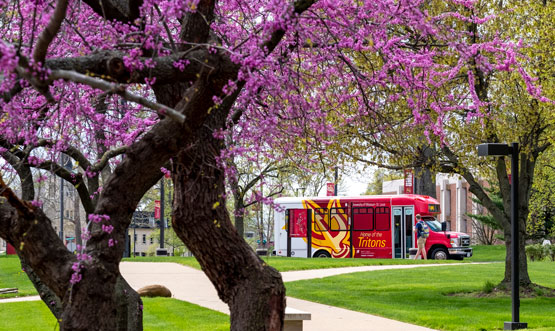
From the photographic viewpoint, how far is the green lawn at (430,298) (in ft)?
42.9

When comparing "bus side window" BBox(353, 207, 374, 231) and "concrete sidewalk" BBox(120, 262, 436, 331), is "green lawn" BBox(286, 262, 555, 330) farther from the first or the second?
"bus side window" BBox(353, 207, 374, 231)

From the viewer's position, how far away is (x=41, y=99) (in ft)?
24.8

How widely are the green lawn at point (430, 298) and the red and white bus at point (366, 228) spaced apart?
8784mm

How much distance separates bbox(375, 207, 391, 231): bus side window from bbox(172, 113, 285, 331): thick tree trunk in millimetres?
27235

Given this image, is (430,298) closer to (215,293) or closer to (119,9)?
(215,293)

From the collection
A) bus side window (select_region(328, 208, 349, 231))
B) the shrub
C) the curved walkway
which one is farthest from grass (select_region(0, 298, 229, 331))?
the shrub

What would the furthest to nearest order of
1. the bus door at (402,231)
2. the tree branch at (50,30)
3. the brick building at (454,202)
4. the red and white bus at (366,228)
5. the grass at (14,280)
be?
the brick building at (454,202), the red and white bus at (366,228), the bus door at (402,231), the grass at (14,280), the tree branch at (50,30)

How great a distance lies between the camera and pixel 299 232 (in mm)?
36188

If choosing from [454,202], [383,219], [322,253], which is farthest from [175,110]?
[454,202]

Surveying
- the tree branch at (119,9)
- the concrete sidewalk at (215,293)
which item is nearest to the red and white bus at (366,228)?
the concrete sidewalk at (215,293)

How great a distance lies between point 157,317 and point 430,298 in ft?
20.4

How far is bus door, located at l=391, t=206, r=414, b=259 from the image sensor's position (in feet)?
110

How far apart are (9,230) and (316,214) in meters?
29.7

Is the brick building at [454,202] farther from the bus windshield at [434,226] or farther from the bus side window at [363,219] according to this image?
the bus side window at [363,219]
